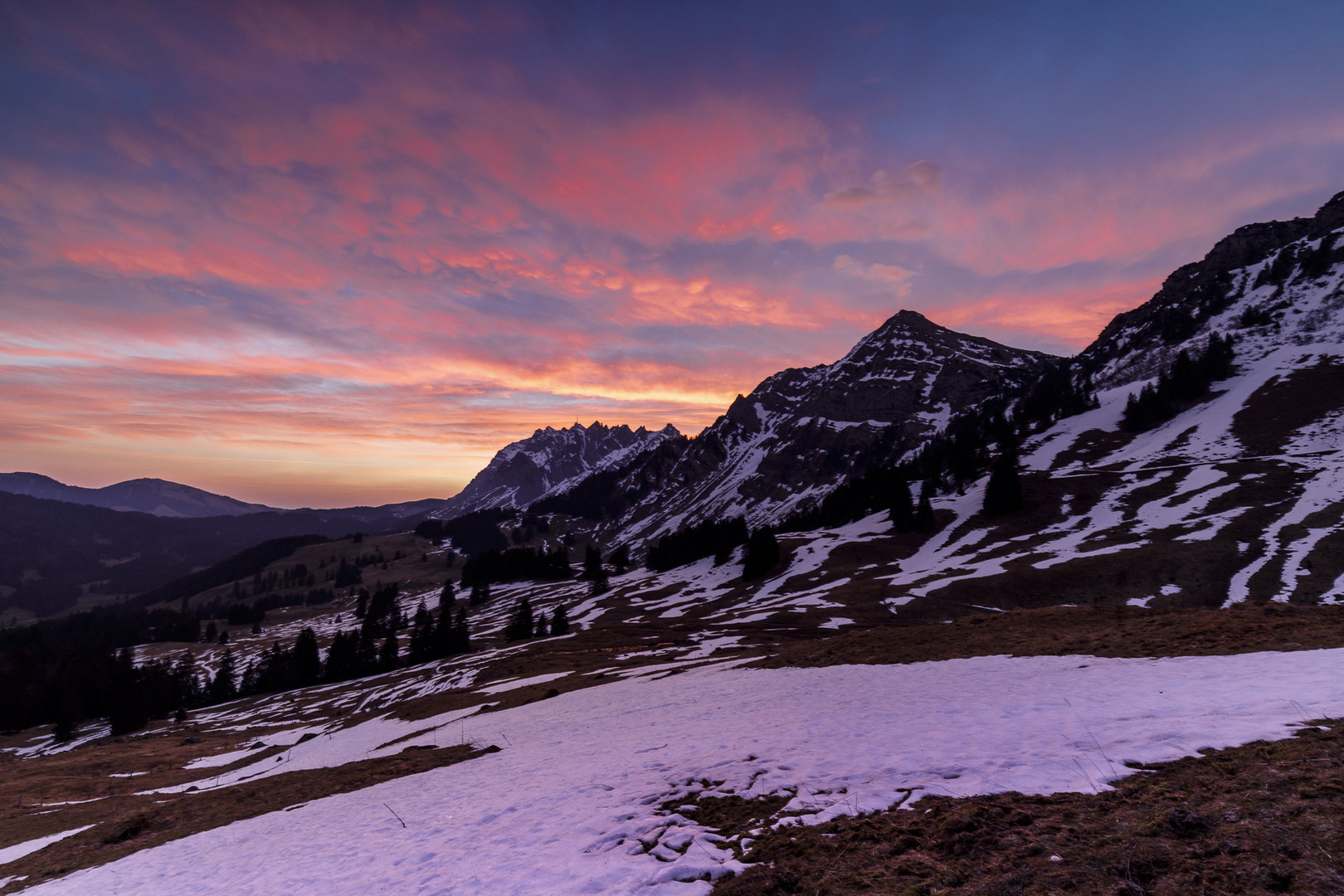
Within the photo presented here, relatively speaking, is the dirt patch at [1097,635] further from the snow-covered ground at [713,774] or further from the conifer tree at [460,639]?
the conifer tree at [460,639]

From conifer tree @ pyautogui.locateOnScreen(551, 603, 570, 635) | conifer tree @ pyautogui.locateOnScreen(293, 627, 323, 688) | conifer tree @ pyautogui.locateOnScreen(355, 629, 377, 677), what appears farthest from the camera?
conifer tree @ pyautogui.locateOnScreen(293, 627, 323, 688)

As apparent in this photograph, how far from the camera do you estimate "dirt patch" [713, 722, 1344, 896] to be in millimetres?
6000

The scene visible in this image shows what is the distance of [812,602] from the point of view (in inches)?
2675

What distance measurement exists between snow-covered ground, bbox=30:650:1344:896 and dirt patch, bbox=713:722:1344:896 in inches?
30.3

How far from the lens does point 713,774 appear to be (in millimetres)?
13750

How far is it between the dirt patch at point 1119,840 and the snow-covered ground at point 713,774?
2.53 feet

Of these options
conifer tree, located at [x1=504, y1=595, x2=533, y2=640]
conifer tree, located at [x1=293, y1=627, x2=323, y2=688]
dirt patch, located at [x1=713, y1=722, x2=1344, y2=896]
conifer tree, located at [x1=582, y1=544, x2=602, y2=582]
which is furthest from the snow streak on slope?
conifer tree, located at [x1=293, y1=627, x2=323, y2=688]

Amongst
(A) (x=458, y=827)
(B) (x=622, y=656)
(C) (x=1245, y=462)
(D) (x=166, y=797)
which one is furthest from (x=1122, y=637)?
(C) (x=1245, y=462)

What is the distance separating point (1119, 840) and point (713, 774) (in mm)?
8993

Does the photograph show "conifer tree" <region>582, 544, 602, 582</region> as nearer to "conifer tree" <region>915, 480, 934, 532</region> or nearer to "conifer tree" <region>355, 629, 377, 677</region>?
"conifer tree" <region>355, 629, 377, 677</region>

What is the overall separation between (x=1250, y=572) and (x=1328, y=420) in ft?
238

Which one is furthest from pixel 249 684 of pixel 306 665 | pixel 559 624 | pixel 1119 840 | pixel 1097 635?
pixel 1119 840

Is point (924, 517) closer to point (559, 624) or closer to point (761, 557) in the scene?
point (761, 557)

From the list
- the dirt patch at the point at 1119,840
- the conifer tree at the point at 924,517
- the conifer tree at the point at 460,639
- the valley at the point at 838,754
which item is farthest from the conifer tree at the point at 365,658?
the dirt patch at the point at 1119,840
